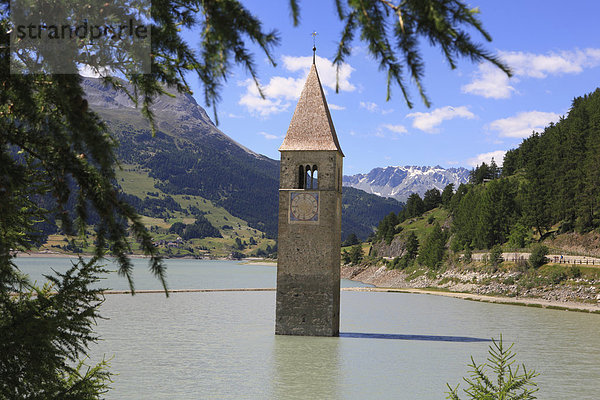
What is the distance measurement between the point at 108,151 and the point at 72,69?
3.25 ft

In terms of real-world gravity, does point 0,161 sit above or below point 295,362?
above

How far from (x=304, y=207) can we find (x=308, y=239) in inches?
78.2

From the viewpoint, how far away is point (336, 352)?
35.5 m

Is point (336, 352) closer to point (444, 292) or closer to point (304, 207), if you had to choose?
Answer: point (304, 207)

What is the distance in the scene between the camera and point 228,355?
3534cm

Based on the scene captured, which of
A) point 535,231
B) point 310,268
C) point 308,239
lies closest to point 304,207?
point 308,239

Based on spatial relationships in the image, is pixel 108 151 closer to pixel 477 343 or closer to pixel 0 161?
pixel 0 161

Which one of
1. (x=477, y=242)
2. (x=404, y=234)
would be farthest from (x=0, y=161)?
(x=404, y=234)

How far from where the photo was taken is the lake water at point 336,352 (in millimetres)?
27594

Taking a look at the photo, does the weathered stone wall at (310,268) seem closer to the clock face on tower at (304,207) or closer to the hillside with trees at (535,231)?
the clock face on tower at (304,207)

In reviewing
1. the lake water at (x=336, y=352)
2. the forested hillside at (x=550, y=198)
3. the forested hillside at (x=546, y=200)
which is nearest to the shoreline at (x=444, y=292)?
the lake water at (x=336, y=352)

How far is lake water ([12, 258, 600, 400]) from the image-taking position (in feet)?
90.5

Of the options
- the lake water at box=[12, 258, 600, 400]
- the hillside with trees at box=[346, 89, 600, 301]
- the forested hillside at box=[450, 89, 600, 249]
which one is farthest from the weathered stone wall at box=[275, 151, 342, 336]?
the forested hillside at box=[450, 89, 600, 249]

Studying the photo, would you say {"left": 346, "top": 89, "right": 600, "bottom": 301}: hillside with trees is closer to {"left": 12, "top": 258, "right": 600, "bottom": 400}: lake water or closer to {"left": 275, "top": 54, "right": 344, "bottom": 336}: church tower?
{"left": 12, "top": 258, "right": 600, "bottom": 400}: lake water
